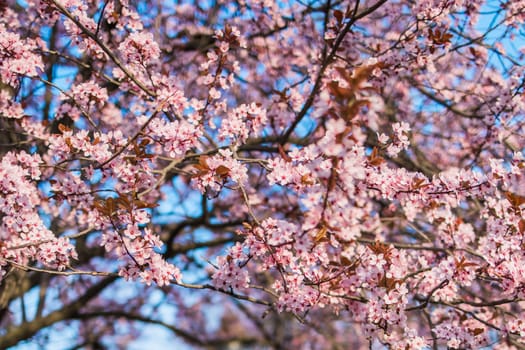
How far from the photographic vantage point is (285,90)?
4.11m

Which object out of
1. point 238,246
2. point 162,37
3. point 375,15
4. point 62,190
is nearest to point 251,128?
point 238,246

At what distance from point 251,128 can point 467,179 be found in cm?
142

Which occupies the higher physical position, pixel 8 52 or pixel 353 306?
pixel 8 52

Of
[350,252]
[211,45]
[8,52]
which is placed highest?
[211,45]

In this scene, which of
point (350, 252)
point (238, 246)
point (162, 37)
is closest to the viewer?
point (238, 246)

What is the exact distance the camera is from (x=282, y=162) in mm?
2805

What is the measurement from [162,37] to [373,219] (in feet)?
8.63

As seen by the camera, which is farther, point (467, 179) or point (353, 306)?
point (353, 306)

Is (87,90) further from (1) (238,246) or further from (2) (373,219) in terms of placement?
(2) (373,219)

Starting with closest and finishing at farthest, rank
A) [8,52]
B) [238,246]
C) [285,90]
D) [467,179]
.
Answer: [238,246] < [467,179] < [8,52] < [285,90]

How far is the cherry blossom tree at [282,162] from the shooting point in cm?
279

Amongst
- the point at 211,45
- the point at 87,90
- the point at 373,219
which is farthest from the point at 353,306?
the point at 211,45

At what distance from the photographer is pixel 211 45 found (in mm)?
4609

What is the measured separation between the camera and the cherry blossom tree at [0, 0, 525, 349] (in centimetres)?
279
